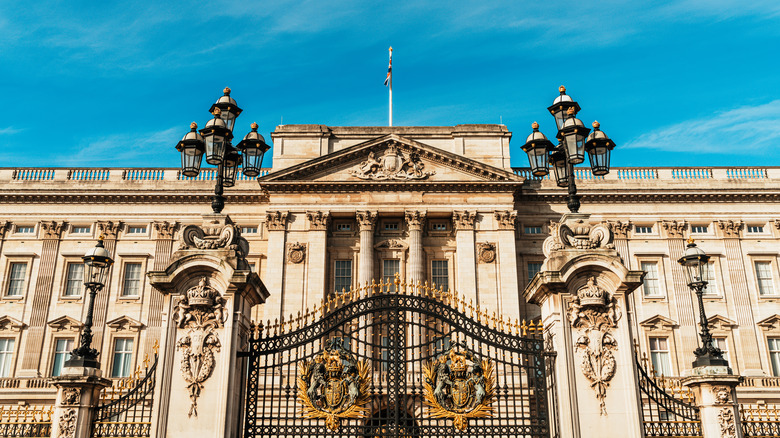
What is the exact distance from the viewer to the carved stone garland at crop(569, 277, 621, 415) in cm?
1259

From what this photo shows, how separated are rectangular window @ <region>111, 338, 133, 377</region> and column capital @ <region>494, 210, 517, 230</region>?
2275 centimetres

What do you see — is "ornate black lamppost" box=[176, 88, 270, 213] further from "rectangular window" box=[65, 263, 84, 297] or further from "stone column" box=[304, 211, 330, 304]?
"rectangular window" box=[65, 263, 84, 297]

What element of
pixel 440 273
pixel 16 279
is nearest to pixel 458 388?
pixel 440 273

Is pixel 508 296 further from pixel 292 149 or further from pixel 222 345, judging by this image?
pixel 222 345

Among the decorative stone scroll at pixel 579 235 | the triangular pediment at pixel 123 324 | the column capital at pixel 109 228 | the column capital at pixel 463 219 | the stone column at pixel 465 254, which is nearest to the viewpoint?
the decorative stone scroll at pixel 579 235

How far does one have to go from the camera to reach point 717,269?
42125 millimetres

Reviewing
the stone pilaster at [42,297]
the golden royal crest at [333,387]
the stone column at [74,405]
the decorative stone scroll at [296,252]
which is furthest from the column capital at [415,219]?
the stone column at [74,405]

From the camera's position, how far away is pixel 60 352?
40562mm

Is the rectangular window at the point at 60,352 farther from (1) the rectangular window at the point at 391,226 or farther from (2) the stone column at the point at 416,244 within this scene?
(2) the stone column at the point at 416,244

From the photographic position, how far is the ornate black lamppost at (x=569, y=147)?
563 inches

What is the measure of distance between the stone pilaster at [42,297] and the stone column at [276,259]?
13.4m

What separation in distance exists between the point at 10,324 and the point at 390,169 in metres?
24.3

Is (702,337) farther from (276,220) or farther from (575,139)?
(276,220)

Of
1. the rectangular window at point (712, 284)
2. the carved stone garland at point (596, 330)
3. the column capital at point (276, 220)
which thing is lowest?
the carved stone garland at point (596, 330)
